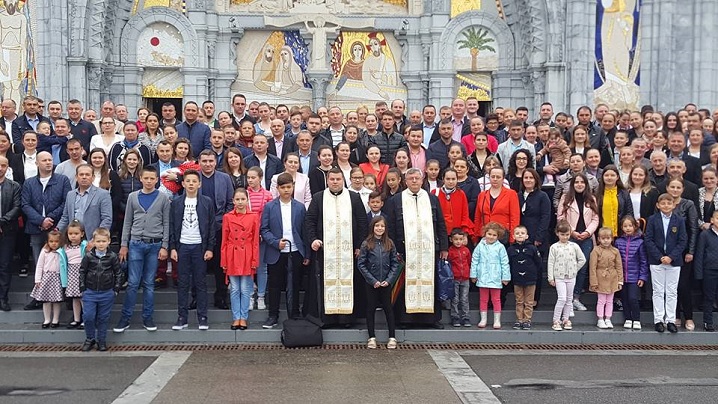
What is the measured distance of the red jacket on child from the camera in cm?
994

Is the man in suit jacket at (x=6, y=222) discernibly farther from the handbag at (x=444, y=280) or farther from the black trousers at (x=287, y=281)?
the handbag at (x=444, y=280)

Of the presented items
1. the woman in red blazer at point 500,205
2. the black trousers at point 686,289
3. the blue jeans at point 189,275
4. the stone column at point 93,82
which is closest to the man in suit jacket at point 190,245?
the blue jeans at point 189,275

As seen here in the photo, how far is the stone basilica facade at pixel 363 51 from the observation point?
18.5 m

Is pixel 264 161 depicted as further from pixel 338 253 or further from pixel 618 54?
pixel 618 54

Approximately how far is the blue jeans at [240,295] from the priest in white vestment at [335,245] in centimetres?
Answer: 77

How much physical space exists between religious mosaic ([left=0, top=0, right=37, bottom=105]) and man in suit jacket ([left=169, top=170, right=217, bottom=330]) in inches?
413

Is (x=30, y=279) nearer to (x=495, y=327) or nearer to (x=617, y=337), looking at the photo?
(x=495, y=327)

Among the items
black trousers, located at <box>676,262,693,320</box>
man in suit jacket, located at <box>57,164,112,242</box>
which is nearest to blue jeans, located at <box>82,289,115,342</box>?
man in suit jacket, located at <box>57,164,112,242</box>

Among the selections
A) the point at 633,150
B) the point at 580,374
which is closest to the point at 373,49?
the point at 633,150

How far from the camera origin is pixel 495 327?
990 centimetres

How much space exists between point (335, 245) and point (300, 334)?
1213 mm

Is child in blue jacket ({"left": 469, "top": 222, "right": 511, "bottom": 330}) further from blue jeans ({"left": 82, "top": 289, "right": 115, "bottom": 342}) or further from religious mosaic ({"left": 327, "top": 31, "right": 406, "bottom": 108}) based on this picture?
religious mosaic ({"left": 327, "top": 31, "right": 406, "bottom": 108})

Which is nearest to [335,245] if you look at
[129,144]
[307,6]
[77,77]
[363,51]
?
[129,144]

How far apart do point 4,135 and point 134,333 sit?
3.18 metres
